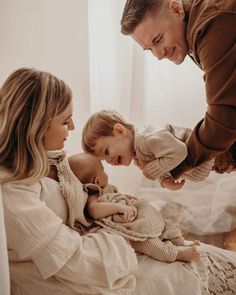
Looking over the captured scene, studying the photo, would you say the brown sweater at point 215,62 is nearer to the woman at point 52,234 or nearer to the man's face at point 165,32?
the man's face at point 165,32

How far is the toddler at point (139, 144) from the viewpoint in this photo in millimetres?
1397

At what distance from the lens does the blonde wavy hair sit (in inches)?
41.2

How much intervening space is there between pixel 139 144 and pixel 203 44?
1.51 feet

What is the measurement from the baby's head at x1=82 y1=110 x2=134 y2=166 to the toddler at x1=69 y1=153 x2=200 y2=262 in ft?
0.51

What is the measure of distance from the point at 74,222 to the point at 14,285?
24 cm

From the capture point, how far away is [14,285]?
1.05m

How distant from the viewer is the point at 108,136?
4.88 feet

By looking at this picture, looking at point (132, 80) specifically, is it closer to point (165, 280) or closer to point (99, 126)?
Result: point (99, 126)

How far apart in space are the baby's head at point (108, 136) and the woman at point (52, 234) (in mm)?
302

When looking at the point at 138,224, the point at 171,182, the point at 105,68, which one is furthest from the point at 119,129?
the point at 105,68

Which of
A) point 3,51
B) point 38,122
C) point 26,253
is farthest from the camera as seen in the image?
point 3,51

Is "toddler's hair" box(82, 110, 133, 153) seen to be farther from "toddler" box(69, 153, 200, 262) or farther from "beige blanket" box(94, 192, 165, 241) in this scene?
"beige blanket" box(94, 192, 165, 241)

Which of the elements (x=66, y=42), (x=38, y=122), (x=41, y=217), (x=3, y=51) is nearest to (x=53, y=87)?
(x=38, y=122)

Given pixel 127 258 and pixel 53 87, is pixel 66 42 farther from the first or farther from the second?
pixel 127 258
